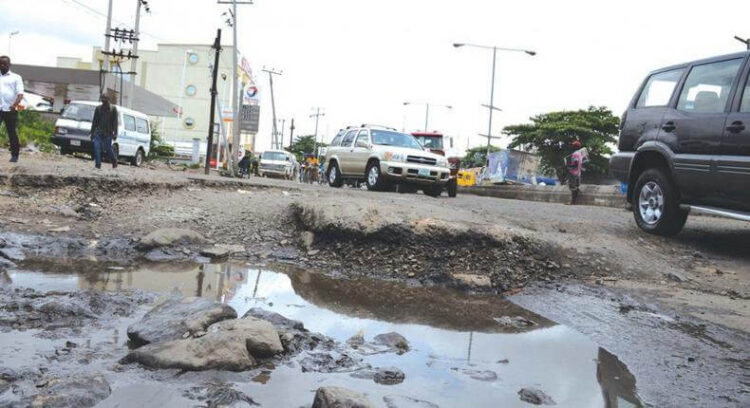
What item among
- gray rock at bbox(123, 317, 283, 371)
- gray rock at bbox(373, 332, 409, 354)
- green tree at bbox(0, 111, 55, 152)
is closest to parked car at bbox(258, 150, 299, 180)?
green tree at bbox(0, 111, 55, 152)

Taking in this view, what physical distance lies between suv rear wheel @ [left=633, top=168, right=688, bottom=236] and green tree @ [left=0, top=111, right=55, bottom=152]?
1566cm

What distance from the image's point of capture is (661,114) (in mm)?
6262

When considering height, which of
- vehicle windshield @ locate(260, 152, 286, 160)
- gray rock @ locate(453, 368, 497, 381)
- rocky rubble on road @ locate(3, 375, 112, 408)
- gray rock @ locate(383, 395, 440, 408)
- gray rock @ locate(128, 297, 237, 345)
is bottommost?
gray rock @ locate(383, 395, 440, 408)

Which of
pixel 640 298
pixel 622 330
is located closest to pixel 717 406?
pixel 622 330

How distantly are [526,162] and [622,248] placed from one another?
24.7 meters

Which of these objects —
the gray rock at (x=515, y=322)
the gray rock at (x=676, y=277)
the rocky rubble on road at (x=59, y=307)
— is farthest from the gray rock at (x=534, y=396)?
the gray rock at (x=676, y=277)

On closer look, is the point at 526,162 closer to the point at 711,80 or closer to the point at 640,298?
the point at 711,80

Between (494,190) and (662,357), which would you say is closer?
A: (662,357)

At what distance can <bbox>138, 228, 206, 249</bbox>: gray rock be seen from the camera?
219 inches

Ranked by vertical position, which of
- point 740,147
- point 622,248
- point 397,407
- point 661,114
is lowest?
point 397,407

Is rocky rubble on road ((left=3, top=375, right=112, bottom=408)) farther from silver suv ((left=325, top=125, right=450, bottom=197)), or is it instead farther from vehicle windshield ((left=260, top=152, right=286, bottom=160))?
vehicle windshield ((left=260, top=152, right=286, bottom=160))

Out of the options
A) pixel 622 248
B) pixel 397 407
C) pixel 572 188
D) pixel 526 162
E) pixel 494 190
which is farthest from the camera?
pixel 526 162

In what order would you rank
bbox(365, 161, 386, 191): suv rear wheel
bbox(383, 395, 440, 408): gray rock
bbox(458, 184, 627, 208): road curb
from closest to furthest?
bbox(383, 395, 440, 408): gray rock, bbox(365, 161, 386, 191): suv rear wheel, bbox(458, 184, 627, 208): road curb

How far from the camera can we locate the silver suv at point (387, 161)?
11.8 metres
